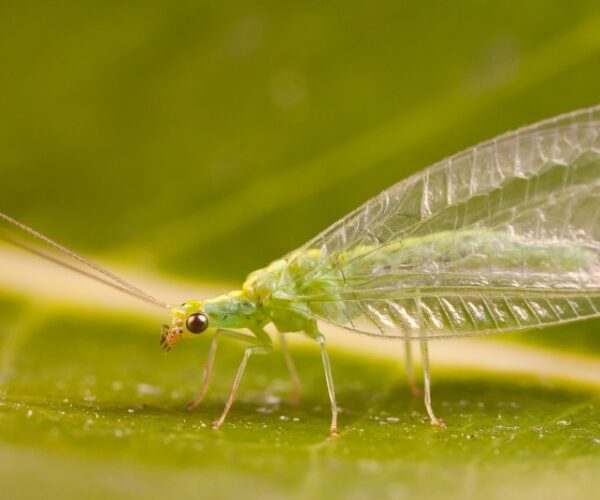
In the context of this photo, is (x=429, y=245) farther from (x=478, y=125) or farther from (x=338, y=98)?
(x=338, y=98)


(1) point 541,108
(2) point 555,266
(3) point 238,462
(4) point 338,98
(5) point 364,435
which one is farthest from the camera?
(4) point 338,98

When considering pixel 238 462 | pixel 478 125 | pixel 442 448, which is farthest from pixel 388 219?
pixel 238 462

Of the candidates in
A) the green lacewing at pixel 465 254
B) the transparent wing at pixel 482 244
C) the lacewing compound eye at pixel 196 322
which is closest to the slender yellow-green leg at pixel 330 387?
the green lacewing at pixel 465 254

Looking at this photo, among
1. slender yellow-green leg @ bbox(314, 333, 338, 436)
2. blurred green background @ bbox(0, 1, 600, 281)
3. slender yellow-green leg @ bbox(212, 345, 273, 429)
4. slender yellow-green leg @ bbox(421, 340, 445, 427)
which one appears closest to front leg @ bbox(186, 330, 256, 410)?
slender yellow-green leg @ bbox(212, 345, 273, 429)

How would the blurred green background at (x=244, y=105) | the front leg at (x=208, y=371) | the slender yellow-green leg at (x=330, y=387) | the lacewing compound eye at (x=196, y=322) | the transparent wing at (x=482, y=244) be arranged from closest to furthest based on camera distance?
the slender yellow-green leg at (x=330, y=387), the transparent wing at (x=482, y=244), the front leg at (x=208, y=371), the lacewing compound eye at (x=196, y=322), the blurred green background at (x=244, y=105)

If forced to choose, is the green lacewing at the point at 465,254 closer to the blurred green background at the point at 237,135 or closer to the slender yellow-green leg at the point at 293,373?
the slender yellow-green leg at the point at 293,373
